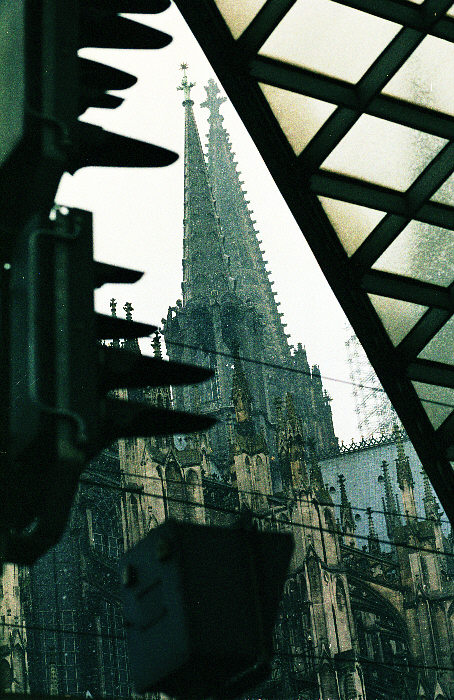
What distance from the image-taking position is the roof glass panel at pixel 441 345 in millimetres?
13594

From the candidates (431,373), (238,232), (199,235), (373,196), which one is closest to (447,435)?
(431,373)

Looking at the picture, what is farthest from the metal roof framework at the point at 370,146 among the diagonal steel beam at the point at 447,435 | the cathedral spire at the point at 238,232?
the cathedral spire at the point at 238,232

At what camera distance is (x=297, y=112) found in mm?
11625

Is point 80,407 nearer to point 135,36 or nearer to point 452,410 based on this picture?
point 135,36

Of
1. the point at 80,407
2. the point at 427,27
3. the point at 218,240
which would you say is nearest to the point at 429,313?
the point at 427,27

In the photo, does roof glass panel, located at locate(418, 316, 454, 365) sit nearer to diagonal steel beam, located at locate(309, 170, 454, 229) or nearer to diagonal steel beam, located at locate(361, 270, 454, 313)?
diagonal steel beam, located at locate(361, 270, 454, 313)

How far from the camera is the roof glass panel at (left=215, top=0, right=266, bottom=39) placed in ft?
35.7

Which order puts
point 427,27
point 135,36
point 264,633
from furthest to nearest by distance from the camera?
point 427,27
point 135,36
point 264,633

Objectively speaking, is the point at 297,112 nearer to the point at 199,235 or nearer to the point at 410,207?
the point at 410,207

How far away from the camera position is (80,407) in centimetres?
234

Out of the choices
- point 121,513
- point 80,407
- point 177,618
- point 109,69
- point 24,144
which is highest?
point 121,513

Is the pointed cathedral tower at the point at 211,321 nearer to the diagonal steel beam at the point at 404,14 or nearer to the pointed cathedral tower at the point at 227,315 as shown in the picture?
the pointed cathedral tower at the point at 227,315

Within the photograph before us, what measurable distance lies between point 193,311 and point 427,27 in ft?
183

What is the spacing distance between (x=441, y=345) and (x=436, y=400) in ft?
2.38
